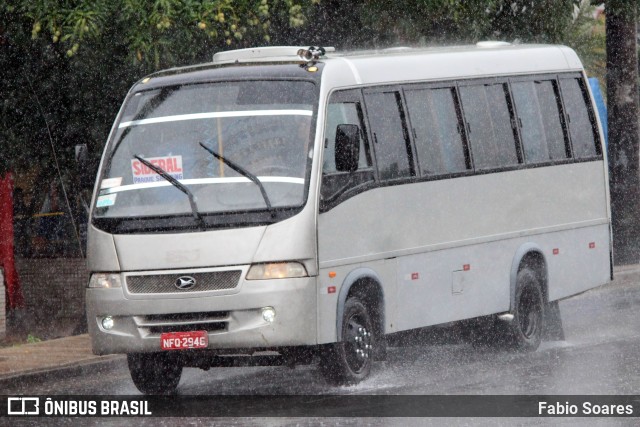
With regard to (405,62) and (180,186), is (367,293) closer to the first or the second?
(180,186)

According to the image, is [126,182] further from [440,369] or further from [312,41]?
[312,41]

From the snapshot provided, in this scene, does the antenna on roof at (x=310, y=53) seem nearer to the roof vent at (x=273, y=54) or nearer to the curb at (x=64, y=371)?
the roof vent at (x=273, y=54)

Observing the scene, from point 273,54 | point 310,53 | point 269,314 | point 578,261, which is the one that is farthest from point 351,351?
point 578,261

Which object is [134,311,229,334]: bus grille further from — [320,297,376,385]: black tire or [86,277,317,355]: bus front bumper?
[320,297,376,385]: black tire

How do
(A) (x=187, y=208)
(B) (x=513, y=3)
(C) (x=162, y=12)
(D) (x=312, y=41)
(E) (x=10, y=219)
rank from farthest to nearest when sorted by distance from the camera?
1. (E) (x=10, y=219)
2. (B) (x=513, y=3)
3. (D) (x=312, y=41)
4. (C) (x=162, y=12)
5. (A) (x=187, y=208)

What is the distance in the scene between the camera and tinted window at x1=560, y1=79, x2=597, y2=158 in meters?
17.2

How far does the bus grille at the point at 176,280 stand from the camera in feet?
40.7

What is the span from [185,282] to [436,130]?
3.47 meters

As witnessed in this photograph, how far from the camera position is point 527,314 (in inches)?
642

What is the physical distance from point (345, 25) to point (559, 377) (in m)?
8.30

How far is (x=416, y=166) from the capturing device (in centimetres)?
1437

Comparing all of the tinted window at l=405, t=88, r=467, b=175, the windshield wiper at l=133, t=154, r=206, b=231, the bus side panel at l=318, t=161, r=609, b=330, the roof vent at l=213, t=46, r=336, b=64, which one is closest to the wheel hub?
the bus side panel at l=318, t=161, r=609, b=330

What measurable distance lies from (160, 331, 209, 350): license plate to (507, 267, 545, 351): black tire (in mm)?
4480

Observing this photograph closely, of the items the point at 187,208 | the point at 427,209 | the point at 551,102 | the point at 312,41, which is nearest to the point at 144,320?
the point at 187,208
